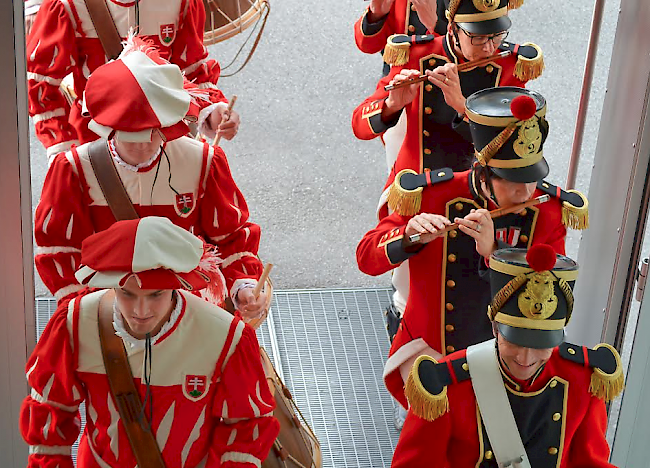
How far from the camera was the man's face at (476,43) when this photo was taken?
152 inches

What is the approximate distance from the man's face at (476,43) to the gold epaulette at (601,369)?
1214 millimetres

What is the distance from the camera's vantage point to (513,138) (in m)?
3.31

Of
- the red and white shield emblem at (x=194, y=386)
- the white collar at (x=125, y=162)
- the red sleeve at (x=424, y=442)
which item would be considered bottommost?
the red sleeve at (x=424, y=442)

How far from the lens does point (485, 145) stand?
338 cm

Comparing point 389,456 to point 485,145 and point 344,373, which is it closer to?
point 344,373

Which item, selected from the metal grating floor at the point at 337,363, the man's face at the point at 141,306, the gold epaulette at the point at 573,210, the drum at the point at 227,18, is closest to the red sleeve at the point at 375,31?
the drum at the point at 227,18

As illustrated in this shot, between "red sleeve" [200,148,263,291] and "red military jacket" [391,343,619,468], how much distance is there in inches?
33.1

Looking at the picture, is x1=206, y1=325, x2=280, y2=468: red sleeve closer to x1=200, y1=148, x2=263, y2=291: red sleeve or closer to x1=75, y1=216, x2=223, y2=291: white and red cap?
x1=75, y1=216, x2=223, y2=291: white and red cap

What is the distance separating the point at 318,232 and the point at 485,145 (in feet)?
8.82

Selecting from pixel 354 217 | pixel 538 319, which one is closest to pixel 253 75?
pixel 354 217

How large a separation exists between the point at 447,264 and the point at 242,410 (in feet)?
3.17

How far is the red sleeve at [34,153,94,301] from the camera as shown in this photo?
3.45 m

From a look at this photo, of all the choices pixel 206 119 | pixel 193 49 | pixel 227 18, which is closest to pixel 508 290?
pixel 206 119

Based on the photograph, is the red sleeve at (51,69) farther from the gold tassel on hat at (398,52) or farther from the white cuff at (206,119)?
the gold tassel on hat at (398,52)
